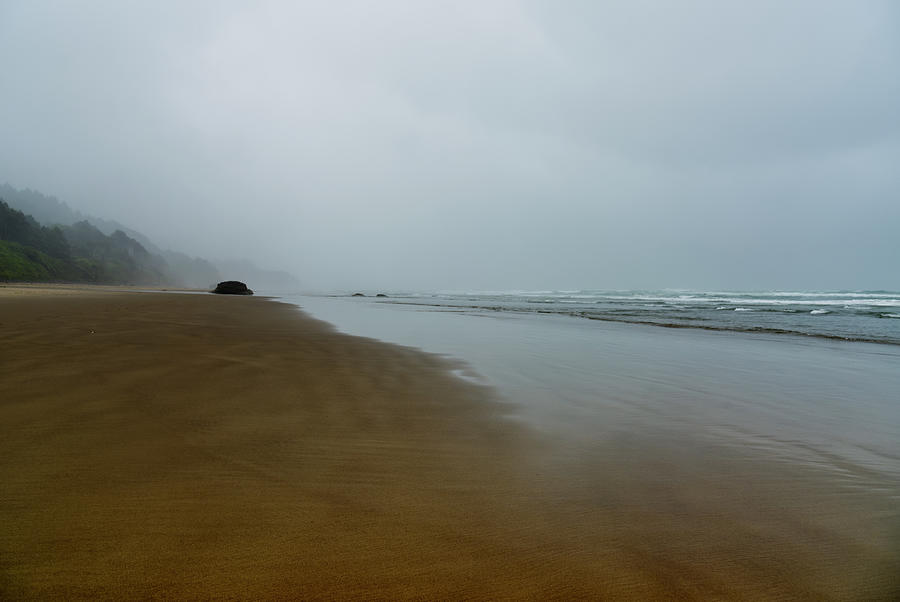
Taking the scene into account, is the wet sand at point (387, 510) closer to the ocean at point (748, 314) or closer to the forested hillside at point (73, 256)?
the ocean at point (748, 314)

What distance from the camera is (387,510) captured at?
194 cm

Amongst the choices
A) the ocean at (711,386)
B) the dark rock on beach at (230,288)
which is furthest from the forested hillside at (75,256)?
the ocean at (711,386)

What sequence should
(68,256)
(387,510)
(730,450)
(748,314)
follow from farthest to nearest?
1. (68,256)
2. (748,314)
3. (730,450)
4. (387,510)

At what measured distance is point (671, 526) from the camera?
6.16 feet

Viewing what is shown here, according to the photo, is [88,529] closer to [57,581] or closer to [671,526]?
[57,581]

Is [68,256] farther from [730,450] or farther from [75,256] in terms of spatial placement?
[730,450]

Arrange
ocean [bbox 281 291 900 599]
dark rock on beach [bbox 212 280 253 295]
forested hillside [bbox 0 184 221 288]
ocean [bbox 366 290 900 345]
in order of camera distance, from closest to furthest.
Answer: ocean [bbox 281 291 900 599], ocean [bbox 366 290 900 345], dark rock on beach [bbox 212 280 253 295], forested hillside [bbox 0 184 221 288]

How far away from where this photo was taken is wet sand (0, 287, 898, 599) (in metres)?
1.46

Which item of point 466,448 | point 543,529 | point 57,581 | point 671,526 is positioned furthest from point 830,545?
point 57,581

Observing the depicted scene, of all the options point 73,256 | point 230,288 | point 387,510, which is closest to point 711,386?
point 387,510

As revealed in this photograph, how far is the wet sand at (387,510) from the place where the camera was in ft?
4.80

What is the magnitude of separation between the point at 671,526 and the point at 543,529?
59 cm

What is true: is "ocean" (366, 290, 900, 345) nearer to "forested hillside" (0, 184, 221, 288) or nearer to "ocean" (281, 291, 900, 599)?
"ocean" (281, 291, 900, 599)

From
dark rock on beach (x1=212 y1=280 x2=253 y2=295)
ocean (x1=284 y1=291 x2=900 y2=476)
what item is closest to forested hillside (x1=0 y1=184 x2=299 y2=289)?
dark rock on beach (x1=212 y1=280 x2=253 y2=295)
